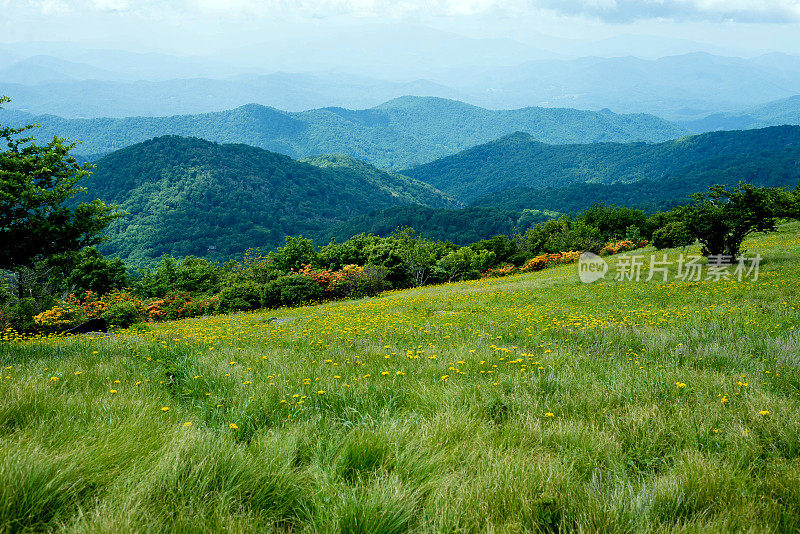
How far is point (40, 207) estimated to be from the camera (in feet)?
27.8

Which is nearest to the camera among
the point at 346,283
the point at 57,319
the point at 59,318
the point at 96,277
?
the point at 57,319

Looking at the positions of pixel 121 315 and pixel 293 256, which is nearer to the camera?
pixel 121 315

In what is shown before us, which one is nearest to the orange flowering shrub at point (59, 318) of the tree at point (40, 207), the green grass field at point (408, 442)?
the tree at point (40, 207)

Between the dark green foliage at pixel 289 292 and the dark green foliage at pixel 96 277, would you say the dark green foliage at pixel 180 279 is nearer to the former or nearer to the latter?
the dark green foliage at pixel 96 277

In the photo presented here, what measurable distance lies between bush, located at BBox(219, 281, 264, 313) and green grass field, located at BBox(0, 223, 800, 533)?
30.8 meters

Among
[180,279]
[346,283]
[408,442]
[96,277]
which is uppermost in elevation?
[408,442]

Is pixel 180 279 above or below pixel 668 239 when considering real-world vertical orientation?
below

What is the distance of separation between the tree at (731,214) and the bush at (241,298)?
2779 cm

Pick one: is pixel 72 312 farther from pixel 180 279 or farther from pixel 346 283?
pixel 180 279

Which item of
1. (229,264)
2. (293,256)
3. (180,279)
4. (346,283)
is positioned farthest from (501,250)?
(229,264)

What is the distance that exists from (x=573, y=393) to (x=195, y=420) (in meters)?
3.56

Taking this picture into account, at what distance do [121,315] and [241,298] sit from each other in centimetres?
932

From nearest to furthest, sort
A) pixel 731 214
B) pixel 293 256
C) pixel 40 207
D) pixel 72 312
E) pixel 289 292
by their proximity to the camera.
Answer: pixel 40 207 → pixel 731 214 → pixel 72 312 → pixel 289 292 → pixel 293 256

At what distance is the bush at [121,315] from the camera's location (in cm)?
2861
